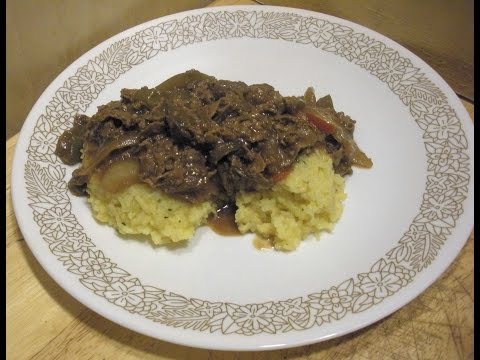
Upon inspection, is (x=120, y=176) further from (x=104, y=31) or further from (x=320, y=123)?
(x=104, y=31)

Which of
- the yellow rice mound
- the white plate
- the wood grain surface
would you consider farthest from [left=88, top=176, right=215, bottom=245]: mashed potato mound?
the wood grain surface

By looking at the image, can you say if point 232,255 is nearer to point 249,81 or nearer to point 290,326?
point 290,326

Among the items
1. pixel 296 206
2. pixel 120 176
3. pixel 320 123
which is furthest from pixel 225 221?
pixel 320 123

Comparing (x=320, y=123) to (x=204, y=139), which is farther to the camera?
(x=320, y=123)

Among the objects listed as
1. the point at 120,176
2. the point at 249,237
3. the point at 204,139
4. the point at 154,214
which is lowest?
the point at 249,237

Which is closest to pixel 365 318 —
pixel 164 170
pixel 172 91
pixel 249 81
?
pixel 164 170
